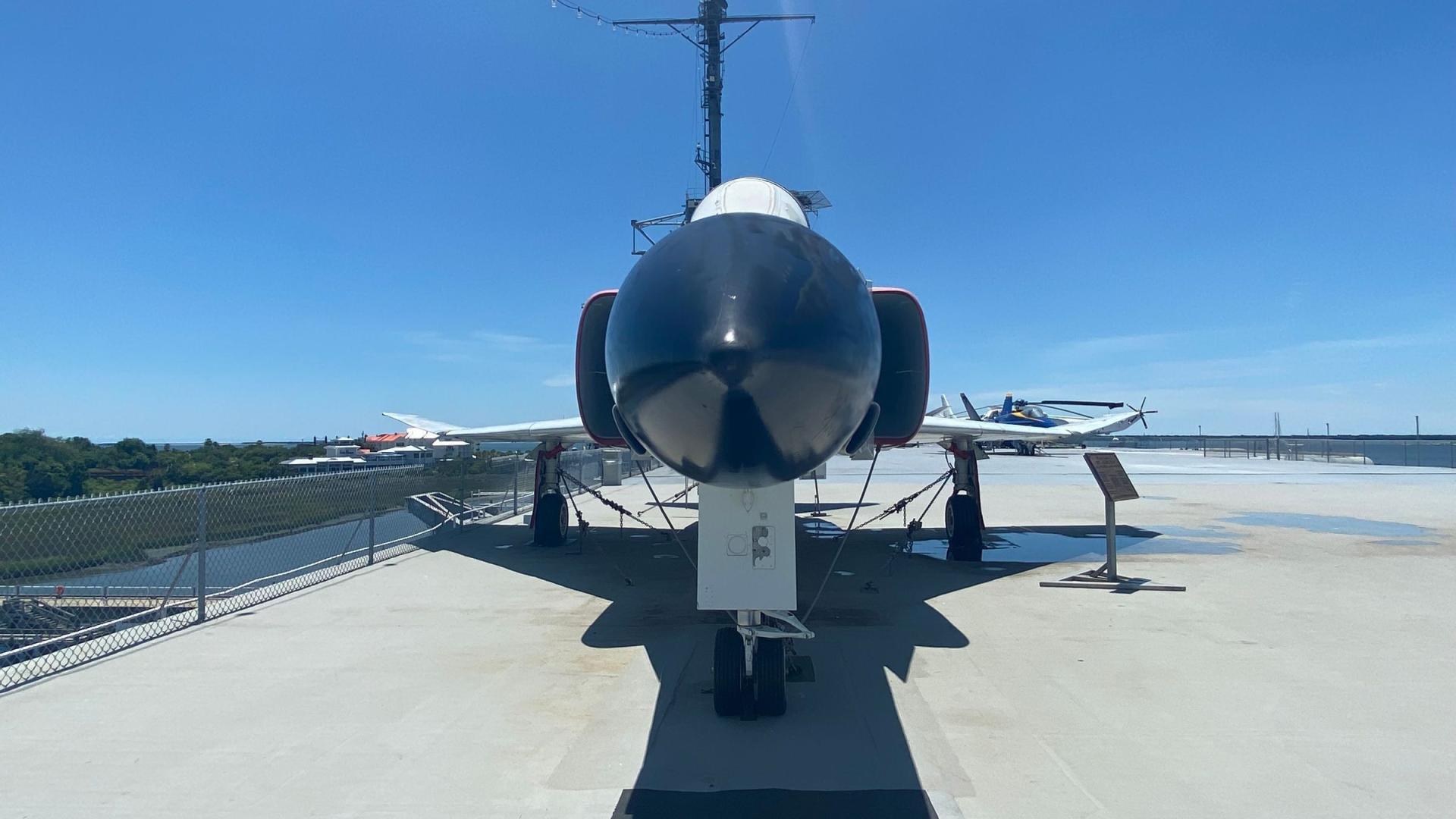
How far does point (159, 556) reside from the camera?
7.21 metres

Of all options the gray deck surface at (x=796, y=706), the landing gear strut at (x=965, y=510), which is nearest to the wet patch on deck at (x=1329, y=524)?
the gray deck surface at (x=796, y=706)

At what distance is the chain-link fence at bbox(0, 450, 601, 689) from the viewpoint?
5676 millimetres

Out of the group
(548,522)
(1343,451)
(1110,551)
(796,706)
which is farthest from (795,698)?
(1343,451)

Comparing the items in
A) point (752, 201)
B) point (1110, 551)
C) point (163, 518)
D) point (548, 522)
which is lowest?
point (1110, 551)

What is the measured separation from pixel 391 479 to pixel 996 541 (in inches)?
392

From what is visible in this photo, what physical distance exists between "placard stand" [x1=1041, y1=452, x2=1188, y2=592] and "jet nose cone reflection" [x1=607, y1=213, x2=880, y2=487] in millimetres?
6768

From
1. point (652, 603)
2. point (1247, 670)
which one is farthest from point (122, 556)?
point (1247, 670)

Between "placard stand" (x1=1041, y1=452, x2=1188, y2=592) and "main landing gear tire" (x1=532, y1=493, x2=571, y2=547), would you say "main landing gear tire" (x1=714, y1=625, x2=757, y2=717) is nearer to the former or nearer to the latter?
"placard stand" (x1=1041, y1=452, x2=1188, y2=592)

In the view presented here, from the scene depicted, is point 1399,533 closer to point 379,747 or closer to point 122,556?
point 379,747

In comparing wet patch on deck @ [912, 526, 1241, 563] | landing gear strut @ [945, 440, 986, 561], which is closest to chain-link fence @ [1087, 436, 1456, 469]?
wet patch on deck @ [912, 526, 1241, 563]

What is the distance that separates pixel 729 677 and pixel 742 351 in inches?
113

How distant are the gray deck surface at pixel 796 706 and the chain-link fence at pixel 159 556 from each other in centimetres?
Answer: 51

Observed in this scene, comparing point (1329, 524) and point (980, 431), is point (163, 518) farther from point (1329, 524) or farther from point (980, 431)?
point (1329, 524)

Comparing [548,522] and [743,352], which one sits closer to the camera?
[743,352]
